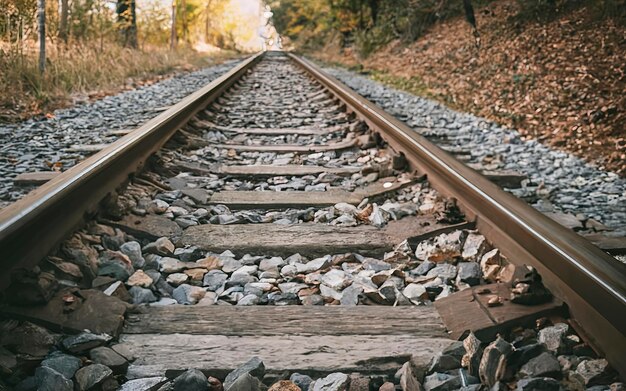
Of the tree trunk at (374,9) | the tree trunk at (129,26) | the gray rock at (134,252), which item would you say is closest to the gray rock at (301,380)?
the gray rock at (134,252)

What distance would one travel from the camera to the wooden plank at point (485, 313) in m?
1.62

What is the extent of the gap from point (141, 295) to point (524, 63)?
288 inches

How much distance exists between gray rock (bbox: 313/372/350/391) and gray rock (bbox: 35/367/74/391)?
604 mm

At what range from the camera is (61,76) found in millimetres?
7250

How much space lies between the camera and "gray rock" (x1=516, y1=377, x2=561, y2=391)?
1.30m

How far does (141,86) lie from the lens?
8.63 meters

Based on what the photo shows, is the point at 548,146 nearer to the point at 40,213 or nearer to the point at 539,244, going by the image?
the point at 539,244

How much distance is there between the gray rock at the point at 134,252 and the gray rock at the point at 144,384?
32.6 inches

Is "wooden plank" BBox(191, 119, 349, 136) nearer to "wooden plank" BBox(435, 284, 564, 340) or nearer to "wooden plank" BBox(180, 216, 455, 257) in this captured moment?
"wooden plank" BBox(180, 216, 455, 257)

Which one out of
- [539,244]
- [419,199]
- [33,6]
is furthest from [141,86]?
[539,244]

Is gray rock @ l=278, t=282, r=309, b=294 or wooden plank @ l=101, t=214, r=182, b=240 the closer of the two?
gray rock @ l=278, t=282, r=309, b=294

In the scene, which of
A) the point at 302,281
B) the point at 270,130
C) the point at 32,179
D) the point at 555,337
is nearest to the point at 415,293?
the point at 302,281

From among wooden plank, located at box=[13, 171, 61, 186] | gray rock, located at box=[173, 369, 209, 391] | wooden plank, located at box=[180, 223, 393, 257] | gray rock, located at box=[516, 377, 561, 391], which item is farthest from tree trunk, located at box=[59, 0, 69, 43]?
gray rock, located at box=[516, 377, 561, 391]

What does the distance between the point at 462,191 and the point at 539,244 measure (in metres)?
0.80
